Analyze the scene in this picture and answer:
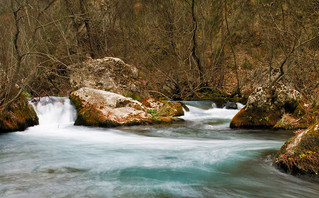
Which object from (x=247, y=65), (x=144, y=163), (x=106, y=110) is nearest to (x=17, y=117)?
(x=106, y=110)

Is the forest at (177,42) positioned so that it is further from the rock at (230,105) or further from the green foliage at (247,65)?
the rock at (230,105)

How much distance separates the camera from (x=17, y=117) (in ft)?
21.8

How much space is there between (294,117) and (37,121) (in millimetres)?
7409

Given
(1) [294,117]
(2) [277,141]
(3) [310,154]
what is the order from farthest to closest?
(1) [294,117], (2) [277,141], (3) [310,154]

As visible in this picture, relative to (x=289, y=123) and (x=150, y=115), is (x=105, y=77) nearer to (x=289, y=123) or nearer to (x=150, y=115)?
(x=150, y=115)

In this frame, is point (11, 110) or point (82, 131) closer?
point (11, 110)

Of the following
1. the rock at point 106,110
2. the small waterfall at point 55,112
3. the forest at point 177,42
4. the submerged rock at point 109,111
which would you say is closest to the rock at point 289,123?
the submerged rock at point 109,111

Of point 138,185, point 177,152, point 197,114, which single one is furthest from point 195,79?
point 138,185

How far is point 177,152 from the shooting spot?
5117mm

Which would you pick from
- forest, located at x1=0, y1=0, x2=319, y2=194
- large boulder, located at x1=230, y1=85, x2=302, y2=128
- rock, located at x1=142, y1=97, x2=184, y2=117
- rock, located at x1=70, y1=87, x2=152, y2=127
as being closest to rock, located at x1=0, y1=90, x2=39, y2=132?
forest, located at x1=0, y1=0, x2=319, y2=194

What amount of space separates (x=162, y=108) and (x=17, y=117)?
4628mm

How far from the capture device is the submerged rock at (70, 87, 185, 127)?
25.3ft

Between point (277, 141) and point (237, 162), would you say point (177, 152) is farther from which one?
point (277, 141)

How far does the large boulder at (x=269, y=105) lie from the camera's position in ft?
24.2
